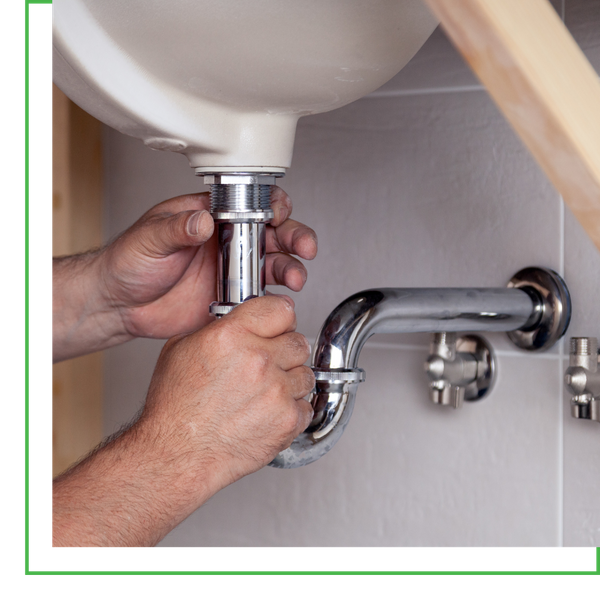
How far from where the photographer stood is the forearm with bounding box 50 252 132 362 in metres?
0.73

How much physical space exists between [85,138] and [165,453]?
644 millimetres

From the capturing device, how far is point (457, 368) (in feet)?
2.40

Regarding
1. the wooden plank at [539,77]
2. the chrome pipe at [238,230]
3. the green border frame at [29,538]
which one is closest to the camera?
the wooden plank at [539,77]

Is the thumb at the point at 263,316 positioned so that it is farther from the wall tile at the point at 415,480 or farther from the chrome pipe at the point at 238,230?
the wall tile at the point at 415,480

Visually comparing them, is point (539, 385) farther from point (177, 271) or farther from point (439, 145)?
point (177, 271)

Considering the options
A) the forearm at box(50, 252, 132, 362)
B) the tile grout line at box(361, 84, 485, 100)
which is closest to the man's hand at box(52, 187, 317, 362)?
the forearm at box(50, 252, 132, 362)

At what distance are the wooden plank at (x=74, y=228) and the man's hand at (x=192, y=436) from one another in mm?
526

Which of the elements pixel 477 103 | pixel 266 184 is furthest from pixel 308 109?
pixel 477 103

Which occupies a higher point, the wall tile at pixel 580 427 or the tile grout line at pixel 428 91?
the tile grout line at pixel 428 91

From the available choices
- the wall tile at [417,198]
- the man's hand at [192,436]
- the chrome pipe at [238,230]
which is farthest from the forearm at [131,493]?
the wall tile at [417,198]

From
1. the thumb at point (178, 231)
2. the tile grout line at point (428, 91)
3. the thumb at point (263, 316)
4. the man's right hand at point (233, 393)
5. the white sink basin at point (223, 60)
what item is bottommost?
the man's right hand at point (233, 393)

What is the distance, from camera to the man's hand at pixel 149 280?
0.65m

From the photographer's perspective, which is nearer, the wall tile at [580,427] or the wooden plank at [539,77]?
the wooden plank at [539,77]

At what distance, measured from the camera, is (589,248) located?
0.68 metres
